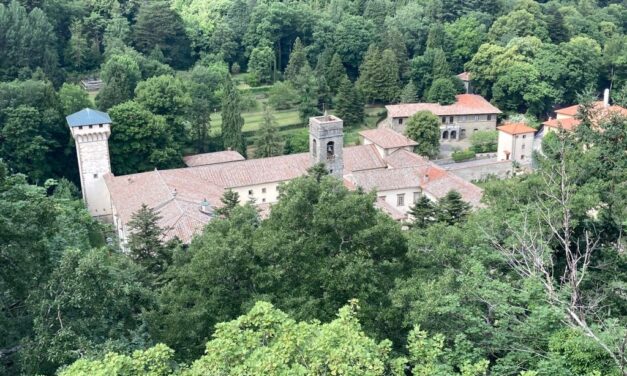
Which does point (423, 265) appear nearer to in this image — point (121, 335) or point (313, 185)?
point (313, 185)

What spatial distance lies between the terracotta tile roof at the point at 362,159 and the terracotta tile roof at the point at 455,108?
1078cm

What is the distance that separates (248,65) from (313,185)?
152 ft

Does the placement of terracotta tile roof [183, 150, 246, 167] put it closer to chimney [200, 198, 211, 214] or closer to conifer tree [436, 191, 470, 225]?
chimney [200, 198, 211, 214]

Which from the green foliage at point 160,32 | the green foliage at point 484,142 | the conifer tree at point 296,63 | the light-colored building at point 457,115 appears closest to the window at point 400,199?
the light-colored building at point 457,115

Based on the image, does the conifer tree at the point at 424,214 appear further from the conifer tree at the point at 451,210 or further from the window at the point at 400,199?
the window at the point at 400,199

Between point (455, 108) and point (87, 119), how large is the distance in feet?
101

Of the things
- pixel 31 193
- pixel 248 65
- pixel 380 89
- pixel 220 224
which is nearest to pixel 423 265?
pixel 220 224

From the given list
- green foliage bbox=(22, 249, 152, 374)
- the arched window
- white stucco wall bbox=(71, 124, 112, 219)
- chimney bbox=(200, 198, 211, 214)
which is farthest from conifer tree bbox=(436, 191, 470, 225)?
white stucco wall bbox=(71, 124, 112, 219)

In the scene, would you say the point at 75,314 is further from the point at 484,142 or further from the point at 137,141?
the point at 484,142

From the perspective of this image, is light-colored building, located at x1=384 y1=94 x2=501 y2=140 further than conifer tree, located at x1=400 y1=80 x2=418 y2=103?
No

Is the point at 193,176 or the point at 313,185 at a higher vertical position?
the point at 313,185

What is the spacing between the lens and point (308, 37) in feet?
223

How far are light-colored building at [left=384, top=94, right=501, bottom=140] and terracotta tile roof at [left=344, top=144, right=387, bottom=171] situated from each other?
10938 millimetres

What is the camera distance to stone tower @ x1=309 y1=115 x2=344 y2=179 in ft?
115
